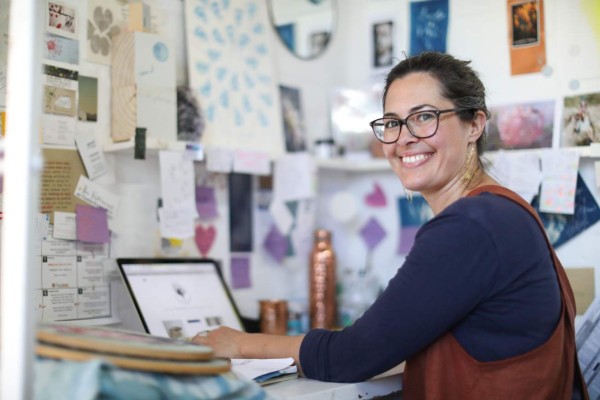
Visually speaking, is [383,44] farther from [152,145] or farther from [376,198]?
[152,145]

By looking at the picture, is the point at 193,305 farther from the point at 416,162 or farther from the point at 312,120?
the point at 312,120

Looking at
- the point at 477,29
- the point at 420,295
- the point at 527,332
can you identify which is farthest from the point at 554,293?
the point at 477,29

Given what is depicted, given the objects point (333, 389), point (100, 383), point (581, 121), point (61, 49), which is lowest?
point (333, 389)

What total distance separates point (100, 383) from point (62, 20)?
112cm

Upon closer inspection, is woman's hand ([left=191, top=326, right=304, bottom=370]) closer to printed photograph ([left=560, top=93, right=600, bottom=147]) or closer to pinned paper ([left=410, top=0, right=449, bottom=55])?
printed photograph ([left=560, top=93, right=600, bottom=147])

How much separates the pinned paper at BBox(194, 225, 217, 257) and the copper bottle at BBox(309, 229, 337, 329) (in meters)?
0.42

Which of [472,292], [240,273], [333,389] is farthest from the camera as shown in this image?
[240,273]

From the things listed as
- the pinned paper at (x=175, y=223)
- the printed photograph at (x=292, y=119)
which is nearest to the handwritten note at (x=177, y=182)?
the pinned paper at (x=175, y=223)

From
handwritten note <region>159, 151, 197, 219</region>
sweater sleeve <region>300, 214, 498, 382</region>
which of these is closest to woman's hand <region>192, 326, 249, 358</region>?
sweater sleeve <region>300, 214, 498, 382</region>

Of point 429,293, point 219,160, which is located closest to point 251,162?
point 219,160

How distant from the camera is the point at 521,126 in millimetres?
2041

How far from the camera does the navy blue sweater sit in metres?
1.18

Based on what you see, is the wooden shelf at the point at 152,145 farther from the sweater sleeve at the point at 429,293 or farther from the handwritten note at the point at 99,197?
the sweater sleeve at the point at 429,293

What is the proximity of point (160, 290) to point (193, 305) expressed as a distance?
108 mm
